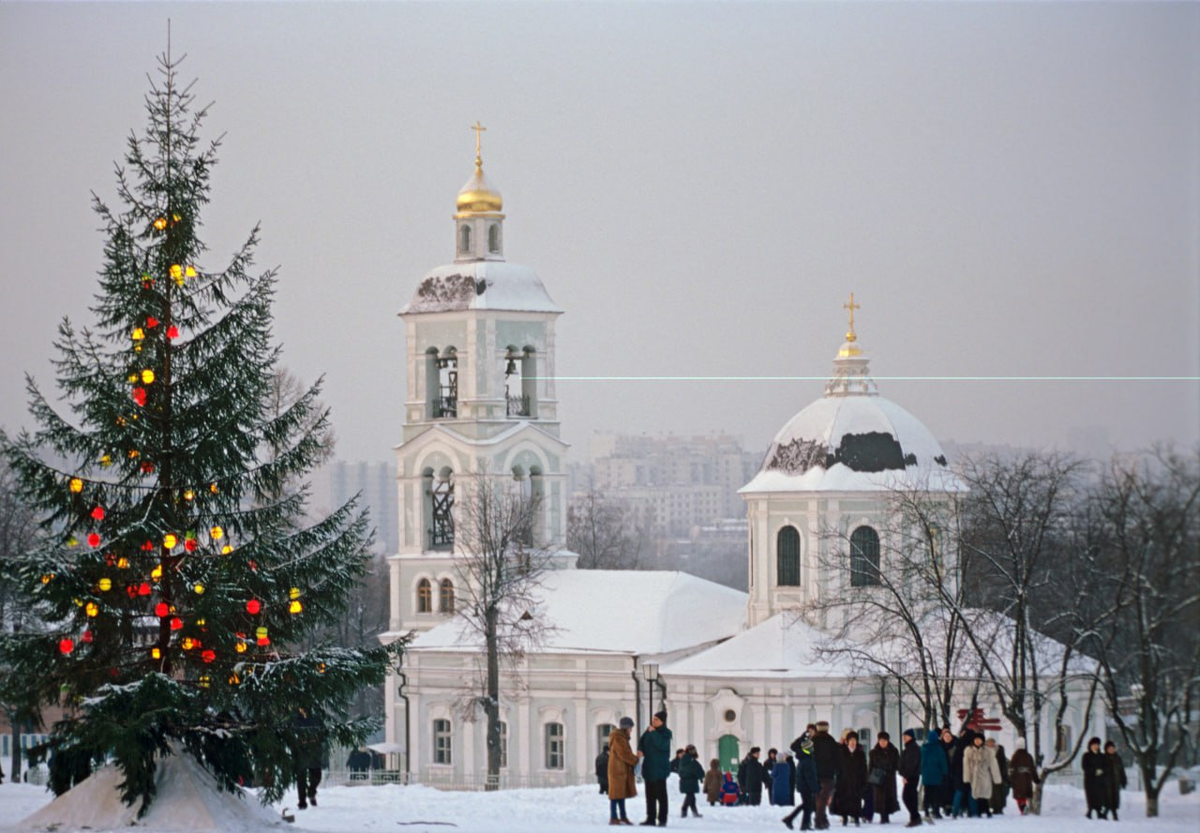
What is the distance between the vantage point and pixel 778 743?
120 feet

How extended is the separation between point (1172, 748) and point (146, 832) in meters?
7.65

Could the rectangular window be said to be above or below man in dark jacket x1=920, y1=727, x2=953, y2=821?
below

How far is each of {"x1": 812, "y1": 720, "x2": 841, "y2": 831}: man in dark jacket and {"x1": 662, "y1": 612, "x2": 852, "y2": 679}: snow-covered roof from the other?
58.3ft

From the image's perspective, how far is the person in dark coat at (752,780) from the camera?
24641 mm

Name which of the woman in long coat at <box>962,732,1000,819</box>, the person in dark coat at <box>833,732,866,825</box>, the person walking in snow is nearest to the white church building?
the woman in long coat at <box>962,732,1000,819</box>

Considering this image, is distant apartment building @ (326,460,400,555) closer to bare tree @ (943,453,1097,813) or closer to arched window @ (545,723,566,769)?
arched window @ (545,723,566,769)

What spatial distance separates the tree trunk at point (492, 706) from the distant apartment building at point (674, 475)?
5.11 metres

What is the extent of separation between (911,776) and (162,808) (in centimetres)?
669

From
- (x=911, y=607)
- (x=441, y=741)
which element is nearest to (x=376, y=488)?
(x=441, y=741)

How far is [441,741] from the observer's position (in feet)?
137

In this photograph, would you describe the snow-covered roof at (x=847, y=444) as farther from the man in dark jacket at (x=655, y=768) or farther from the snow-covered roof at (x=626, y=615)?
the man in dark jacket at (x=655, y=768)

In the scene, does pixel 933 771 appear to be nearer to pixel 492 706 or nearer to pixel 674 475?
pixel 492 706

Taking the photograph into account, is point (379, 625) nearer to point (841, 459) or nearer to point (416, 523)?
point (416, 523)

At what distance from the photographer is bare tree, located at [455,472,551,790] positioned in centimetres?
3834
